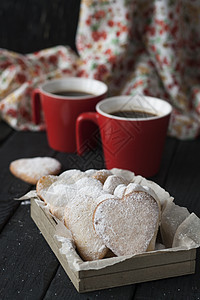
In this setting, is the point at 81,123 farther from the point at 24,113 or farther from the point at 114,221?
the point at 114,221

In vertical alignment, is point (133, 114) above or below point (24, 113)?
above

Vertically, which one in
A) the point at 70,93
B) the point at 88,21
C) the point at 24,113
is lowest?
the point at 24,113

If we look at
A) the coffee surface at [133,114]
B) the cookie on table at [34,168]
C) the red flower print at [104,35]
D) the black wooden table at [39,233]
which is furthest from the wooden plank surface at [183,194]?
the red flower print at [104,35]

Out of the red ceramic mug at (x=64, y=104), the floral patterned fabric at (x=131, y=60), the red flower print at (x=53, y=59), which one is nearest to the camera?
the red ceramic mug at (x=64, y=104)

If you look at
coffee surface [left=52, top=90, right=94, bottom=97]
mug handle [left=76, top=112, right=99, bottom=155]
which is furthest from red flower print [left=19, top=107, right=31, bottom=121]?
mug handle [left=76, top=112, right=99, bottom=155]

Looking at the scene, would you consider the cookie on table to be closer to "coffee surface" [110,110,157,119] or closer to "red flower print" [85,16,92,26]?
"coffee surface" [110,110,157,119]

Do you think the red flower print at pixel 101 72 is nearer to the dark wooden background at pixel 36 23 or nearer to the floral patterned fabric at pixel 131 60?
the floral patterned fabric at pixel 131 60

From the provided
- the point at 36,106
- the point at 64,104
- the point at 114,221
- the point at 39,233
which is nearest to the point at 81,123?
the point at 64,104

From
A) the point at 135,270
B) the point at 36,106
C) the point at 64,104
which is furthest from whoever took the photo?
the point at 36,106
